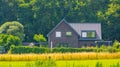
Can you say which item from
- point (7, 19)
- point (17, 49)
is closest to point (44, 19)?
point (7, 19)

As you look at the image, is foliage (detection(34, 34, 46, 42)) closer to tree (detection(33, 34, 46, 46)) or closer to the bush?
tree (detection(33, 34, 46, 46))

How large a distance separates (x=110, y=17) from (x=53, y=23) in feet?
24.2

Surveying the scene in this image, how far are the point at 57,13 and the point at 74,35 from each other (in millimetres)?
8447

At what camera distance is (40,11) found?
62.0 metres

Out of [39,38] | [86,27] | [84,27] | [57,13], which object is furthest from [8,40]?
[57,13]

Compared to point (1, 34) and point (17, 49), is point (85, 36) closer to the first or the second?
point (1, 34)

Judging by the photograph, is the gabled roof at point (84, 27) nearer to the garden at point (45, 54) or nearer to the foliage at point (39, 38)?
the foliage at point (39, 38)

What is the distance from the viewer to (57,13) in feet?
205

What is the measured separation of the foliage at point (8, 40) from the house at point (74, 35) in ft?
17.5

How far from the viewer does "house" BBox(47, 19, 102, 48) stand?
5472 cm

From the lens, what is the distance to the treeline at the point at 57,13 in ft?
200

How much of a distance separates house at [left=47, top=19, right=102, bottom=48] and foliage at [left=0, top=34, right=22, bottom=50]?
533cm

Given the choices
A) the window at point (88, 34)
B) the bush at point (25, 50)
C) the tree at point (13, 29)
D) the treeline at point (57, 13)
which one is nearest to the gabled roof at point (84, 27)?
the window at point (88, 34)

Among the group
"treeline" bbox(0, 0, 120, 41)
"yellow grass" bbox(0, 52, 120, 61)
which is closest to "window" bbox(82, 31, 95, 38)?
"treeline" bbox(0, 0, 120, 41)
